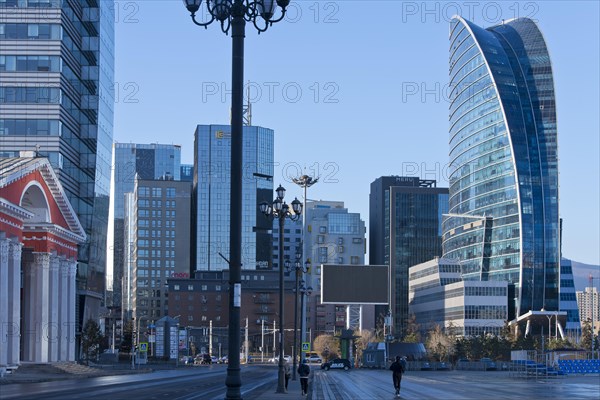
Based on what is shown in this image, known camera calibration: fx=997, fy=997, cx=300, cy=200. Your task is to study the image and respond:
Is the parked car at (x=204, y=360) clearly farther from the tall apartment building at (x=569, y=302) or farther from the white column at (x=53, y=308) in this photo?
the white column at (x=53, y=308)

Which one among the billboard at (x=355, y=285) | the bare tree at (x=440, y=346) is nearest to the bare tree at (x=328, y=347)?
the bare tree at (x=440, y=346)

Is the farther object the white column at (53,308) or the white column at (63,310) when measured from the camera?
the white column at (63,310)

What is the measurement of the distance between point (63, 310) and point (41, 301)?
5799 mm

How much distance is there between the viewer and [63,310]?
281ft

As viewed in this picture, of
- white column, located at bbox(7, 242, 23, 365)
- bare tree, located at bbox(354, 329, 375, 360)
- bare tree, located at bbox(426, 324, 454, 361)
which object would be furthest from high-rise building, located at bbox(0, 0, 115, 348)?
bare tree, located at bbox(354, 329, 375, 360)

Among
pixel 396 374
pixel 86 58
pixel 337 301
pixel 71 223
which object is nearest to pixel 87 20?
pixel 86 58

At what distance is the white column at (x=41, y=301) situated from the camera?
262 ft

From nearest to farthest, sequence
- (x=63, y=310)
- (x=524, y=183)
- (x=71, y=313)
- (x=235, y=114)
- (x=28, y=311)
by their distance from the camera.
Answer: (x=235, y=114) → (x=28, y=311) → (x=63, y=310) → (x=71, y=313) → (x=524, y=183)

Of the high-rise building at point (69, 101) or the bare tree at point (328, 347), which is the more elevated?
the high-rise building at point (69, 101)

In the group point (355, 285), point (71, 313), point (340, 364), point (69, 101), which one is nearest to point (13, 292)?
point (71, 313)

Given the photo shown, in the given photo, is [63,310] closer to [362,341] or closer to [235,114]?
[235,114]

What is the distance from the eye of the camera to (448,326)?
19000cm

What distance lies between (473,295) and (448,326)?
8737 millimetres

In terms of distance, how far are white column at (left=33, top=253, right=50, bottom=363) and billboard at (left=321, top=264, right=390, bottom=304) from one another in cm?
4772
